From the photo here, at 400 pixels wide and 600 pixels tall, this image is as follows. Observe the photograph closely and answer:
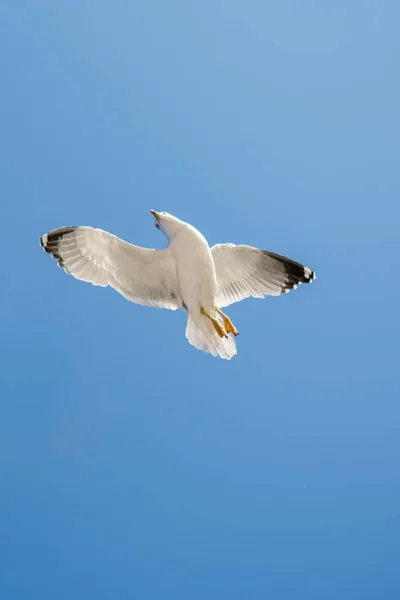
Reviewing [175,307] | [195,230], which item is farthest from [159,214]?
[175,307]

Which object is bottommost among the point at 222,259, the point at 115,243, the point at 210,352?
the point at 210,352

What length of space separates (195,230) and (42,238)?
1094mm

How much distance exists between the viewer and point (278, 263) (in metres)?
6.76

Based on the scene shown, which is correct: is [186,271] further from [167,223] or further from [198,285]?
[167,223]

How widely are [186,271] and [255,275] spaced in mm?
734

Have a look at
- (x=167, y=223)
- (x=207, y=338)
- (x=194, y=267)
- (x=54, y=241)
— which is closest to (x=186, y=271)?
(x=194, y=267)

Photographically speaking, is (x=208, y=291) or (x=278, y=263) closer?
(x=208, y=291)

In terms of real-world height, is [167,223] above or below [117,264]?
above

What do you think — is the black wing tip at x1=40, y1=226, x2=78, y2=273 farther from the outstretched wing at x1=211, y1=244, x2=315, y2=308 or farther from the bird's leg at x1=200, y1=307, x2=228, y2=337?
the outstretched wing at x1=211, y1=244, x2=315, y2=308

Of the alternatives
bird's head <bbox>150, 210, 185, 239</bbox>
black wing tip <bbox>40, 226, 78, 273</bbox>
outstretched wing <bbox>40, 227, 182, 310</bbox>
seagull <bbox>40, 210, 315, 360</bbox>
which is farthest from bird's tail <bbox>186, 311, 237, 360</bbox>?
black wing tip <bbox>40, 226, 78, 273</bbox>

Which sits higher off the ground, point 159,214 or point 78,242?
point 159,214

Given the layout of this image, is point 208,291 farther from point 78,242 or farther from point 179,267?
point 78,242

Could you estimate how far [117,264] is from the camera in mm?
6477

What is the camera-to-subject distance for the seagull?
6.21 meters
